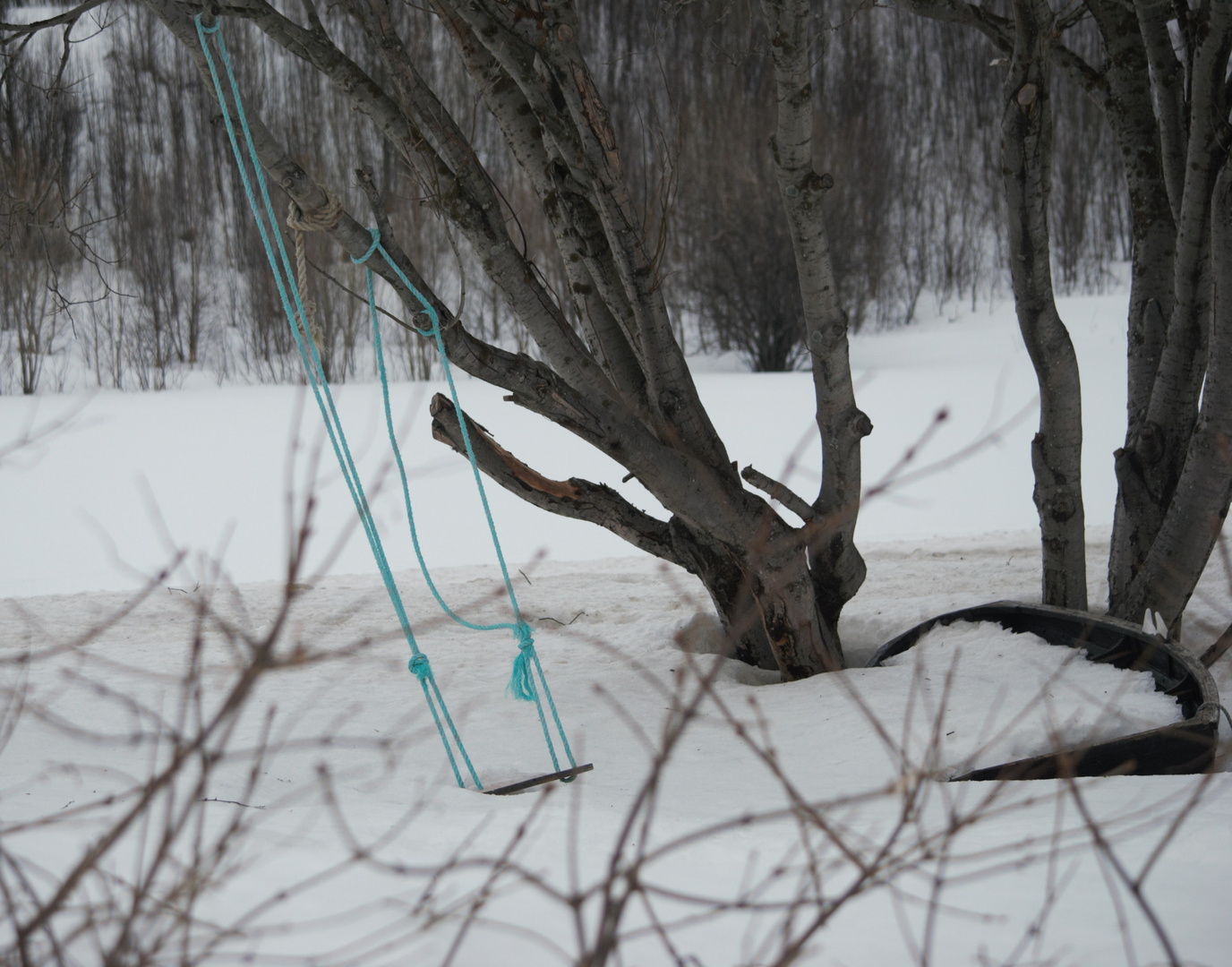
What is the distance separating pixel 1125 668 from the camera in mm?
2668

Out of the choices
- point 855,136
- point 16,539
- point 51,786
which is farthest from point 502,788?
point 855,136

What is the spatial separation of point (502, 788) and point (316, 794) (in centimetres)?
38

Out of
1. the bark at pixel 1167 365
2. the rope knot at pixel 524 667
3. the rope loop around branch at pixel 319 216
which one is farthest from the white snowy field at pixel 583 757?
the rope loop around branch at pixel 319 216

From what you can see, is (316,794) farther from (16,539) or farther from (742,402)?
(742,402)

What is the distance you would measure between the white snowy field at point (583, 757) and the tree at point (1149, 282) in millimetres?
510

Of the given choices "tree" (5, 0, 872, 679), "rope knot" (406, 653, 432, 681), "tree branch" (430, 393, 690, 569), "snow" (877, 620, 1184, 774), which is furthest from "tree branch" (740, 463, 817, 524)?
"rope knot" (406, 653, 432, 681)

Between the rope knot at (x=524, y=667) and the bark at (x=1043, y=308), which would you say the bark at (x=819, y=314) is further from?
the rope knot at (x=524, y=667)

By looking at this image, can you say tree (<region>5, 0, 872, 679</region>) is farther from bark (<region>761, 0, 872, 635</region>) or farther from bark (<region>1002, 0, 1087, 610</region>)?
bark (<region>1002, 0, 1087, 610</region>)

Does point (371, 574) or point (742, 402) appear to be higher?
point (742, 402)

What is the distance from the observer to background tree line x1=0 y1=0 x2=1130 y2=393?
457 inches

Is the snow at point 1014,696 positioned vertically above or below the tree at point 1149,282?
below

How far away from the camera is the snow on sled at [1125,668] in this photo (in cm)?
212

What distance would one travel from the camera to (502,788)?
215 cm

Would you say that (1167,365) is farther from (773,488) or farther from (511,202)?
(511,202)
